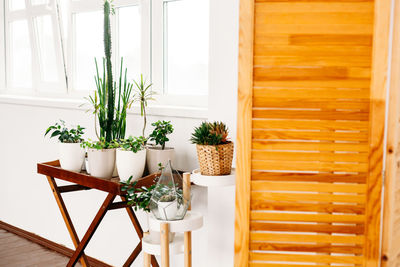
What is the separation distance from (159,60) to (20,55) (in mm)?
1700

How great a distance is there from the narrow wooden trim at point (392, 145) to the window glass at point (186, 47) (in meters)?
1.22

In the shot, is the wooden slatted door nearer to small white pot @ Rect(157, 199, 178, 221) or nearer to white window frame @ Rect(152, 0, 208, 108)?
small white pot @ Rect(157, 199, 178, 221)

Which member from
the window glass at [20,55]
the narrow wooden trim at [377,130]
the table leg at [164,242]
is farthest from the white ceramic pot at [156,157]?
the window glass at [20,55]

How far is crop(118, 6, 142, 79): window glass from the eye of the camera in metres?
2.95

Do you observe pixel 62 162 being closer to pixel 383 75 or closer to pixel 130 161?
pixel 130 161

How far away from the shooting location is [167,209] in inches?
78.7

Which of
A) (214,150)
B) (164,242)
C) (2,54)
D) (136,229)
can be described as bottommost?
(136,229)

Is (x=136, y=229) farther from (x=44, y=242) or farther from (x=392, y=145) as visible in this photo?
(x=392, y=145)

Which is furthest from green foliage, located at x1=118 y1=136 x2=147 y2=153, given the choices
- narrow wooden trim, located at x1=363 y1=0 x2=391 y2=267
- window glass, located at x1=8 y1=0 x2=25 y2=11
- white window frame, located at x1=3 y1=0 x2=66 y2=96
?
window glass, located at x1=8 y1=0 x2=25 y2=11

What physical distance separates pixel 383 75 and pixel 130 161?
1.25m

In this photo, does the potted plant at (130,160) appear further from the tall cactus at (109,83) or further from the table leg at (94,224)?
the tall cactus at (109,83)

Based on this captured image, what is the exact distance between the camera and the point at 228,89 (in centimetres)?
224

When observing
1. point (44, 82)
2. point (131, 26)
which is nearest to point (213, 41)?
point (131, 26)

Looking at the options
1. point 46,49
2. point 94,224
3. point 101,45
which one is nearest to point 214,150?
point 94,224
